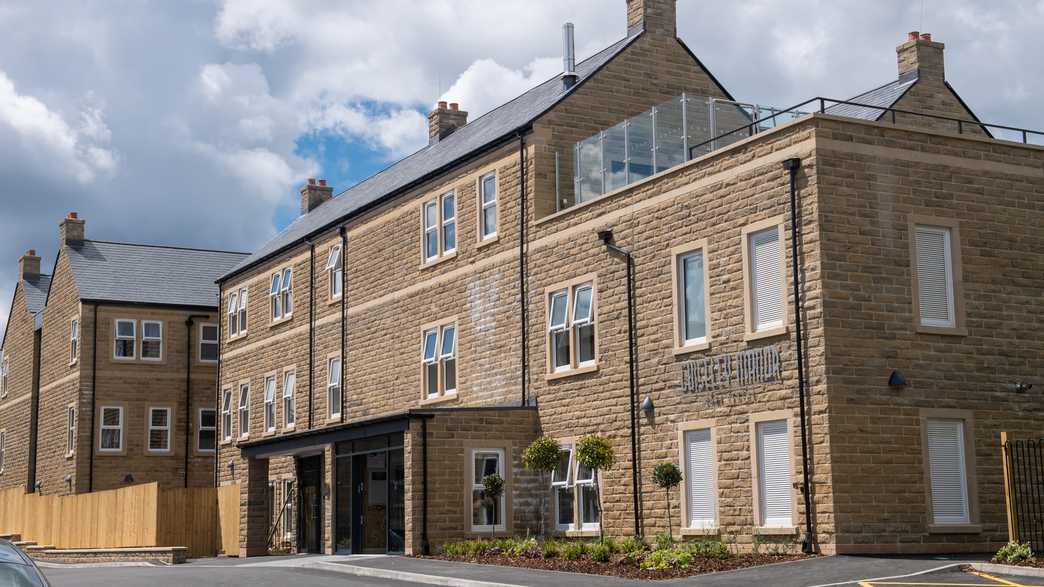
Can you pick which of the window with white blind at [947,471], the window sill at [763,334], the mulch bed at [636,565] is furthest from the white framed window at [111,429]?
the window with white blind at [947,471]

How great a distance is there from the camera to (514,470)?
1081 inches

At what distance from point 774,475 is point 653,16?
13467 millimetres

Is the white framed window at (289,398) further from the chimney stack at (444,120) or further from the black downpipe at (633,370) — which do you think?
the black downpipe at (633,370)

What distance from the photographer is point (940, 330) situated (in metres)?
21.6

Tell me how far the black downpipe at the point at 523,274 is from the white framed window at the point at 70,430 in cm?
2718

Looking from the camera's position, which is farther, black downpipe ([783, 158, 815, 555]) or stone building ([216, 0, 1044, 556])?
stone building ([216, 0, 1044, 556])

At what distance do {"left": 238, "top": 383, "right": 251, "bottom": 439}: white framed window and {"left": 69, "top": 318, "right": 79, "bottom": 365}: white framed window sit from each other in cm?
1012

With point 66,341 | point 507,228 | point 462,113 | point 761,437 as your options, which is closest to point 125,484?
point 66,341

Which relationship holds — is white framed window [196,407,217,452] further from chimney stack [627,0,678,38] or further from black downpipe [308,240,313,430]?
chimney stack [627,0,678,38]

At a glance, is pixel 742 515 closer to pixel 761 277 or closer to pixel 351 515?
pixel 761 277

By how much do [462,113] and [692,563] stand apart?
71.4ft

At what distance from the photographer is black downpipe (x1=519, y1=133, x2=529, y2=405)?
28.2 m

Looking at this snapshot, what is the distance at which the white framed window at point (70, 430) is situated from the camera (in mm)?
49681

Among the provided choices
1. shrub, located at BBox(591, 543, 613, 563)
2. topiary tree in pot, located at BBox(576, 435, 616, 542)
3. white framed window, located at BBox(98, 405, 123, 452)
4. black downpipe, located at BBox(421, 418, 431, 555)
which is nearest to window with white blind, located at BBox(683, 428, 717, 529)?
shrub, located at BBox(591, 543, 613, 563)
